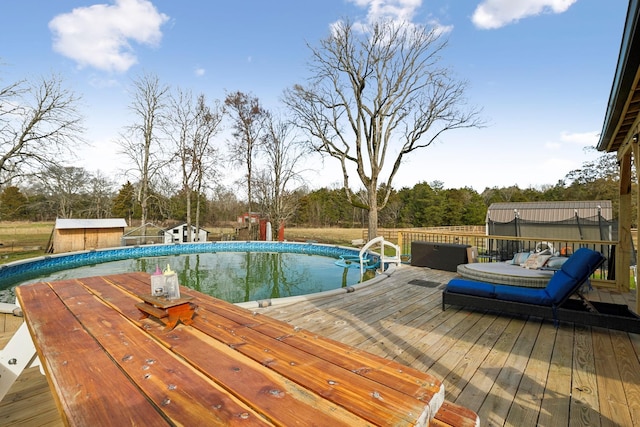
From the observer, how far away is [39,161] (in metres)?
12.3

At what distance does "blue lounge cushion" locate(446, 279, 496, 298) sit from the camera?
384cm

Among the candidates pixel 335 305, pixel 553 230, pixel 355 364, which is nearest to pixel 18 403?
pixel 355 364

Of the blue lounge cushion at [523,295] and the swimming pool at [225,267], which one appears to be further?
the swimming pool at [225,267]

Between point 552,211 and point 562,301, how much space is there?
16.4 metres

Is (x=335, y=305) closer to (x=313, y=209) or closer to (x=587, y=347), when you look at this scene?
(x=587, y=347)

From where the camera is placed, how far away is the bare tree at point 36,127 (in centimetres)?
1152

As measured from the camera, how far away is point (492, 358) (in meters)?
2.78

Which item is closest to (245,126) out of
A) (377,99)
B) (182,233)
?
(182,233)

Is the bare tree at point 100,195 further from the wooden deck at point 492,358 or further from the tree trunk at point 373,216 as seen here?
the wooden deck at point 492,358

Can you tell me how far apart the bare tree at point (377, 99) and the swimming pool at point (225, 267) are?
12.2 feet

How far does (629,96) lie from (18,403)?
19.5ft

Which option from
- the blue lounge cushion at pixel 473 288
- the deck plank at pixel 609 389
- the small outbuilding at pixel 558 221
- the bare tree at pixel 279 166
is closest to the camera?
the deck plank at pixel 609 389

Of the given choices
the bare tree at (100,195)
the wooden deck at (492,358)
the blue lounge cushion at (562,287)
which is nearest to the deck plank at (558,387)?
the wooden deck at (492,358)

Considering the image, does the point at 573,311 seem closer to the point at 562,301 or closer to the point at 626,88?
the point at 562,301
